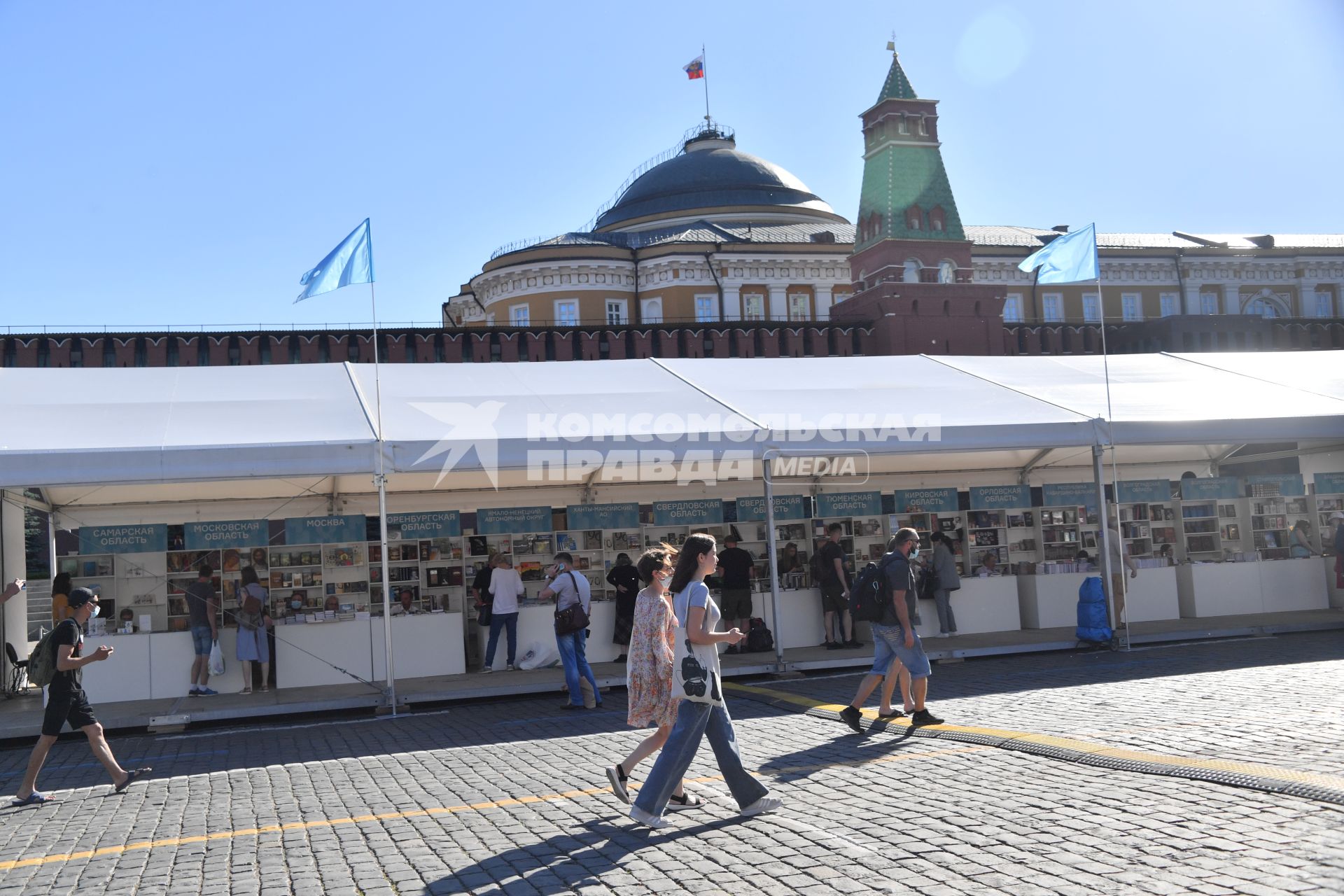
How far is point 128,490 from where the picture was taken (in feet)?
44.4

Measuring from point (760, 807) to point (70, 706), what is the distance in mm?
4975

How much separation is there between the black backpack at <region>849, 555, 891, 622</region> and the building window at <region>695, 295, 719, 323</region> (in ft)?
141

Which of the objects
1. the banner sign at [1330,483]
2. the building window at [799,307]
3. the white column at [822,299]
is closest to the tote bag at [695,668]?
the banner sign at [1330,483]

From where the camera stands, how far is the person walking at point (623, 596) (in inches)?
542

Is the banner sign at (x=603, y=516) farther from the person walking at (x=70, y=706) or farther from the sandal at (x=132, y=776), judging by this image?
the person walking at (x=70, y=706)

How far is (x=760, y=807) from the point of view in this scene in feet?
21.0

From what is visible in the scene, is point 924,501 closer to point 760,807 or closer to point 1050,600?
point 1050,600

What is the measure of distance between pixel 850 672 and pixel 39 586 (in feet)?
84.8

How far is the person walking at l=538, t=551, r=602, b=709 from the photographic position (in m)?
11.1

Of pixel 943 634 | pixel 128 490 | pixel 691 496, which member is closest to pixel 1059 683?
pixel 943 634

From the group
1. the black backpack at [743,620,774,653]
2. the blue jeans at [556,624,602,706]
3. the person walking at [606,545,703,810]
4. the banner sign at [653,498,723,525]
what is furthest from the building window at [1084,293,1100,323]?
the person walking at [606,545,703,810]

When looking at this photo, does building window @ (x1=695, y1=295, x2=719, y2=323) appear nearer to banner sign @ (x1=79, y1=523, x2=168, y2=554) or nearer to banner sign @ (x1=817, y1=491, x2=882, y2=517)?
banner sign @ (x1=817, y1=491, x2=882, y2=517)

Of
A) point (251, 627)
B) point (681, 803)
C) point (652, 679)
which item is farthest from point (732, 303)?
point (681, 803)

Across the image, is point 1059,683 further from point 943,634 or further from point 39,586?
point 39,586
